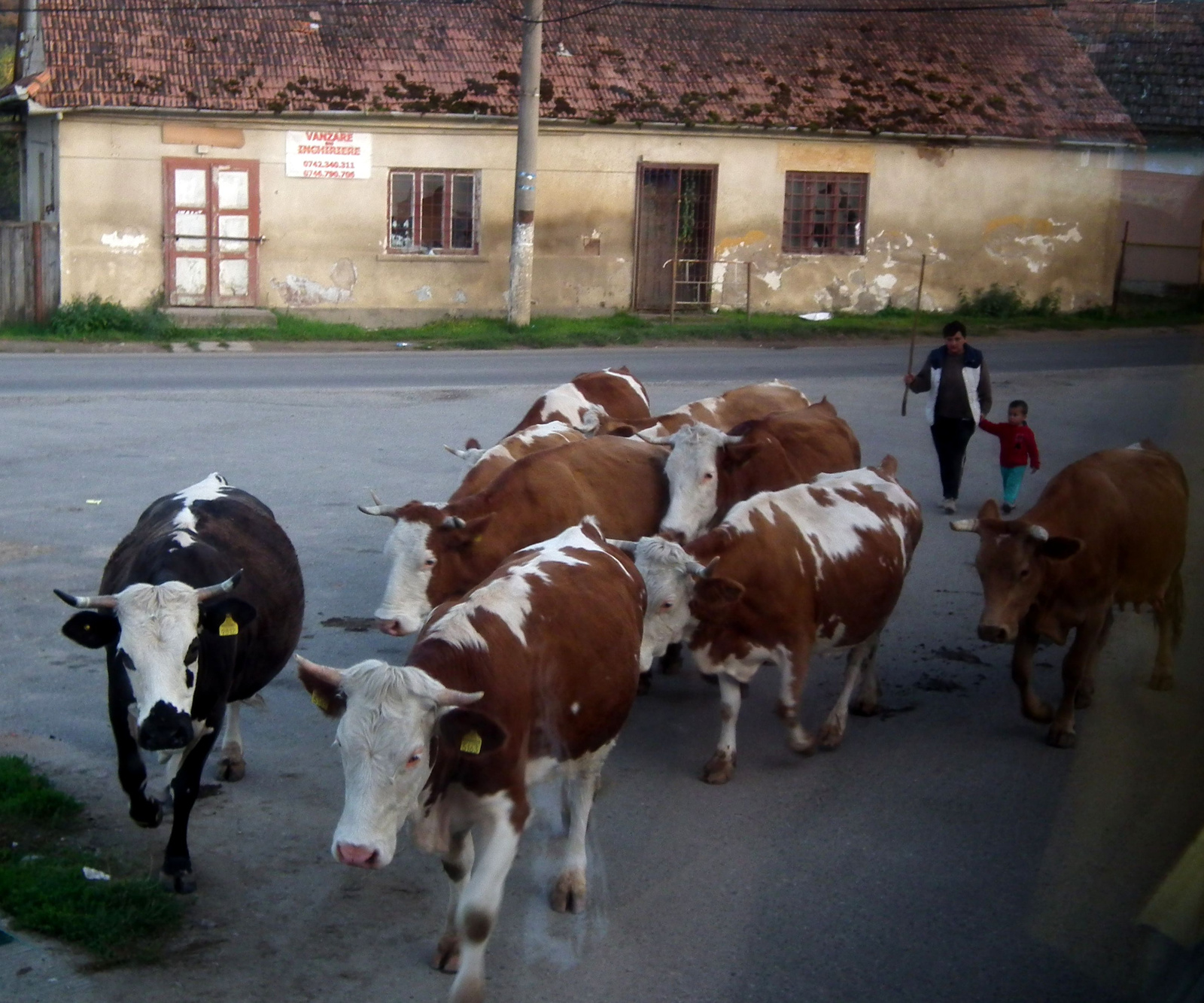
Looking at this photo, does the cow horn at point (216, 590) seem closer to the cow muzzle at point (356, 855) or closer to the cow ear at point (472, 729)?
the cow ear at point (472, 729)

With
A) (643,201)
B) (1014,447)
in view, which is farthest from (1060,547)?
(643,201)

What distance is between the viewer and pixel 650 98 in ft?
94.5

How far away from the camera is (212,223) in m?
26.8

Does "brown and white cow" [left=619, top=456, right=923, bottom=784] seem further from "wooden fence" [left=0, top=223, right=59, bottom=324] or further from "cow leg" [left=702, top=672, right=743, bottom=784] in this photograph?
"wooden fence" [left=0, top=223, right=59, bottom=324]

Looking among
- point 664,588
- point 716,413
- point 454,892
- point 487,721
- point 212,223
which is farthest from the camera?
point 212,223

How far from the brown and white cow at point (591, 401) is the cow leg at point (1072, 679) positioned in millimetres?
4405

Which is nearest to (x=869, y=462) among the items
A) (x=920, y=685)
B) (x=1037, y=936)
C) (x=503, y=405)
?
(x=503, y=405)

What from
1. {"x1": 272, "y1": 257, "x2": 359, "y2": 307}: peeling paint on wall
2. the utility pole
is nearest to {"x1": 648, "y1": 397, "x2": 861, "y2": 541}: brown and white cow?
the utility pole

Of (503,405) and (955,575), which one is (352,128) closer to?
(503,405)

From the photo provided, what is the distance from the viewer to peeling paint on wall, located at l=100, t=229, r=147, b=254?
26391mm

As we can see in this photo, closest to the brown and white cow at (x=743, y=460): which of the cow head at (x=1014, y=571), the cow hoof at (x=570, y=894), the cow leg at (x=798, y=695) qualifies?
the cow leg at (x=798, y=695)

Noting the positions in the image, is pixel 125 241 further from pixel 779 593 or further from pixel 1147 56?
pixel 779 593

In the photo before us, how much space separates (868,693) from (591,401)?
4587 mm

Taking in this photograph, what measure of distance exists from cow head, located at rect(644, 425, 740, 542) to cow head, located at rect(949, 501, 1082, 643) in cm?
180
